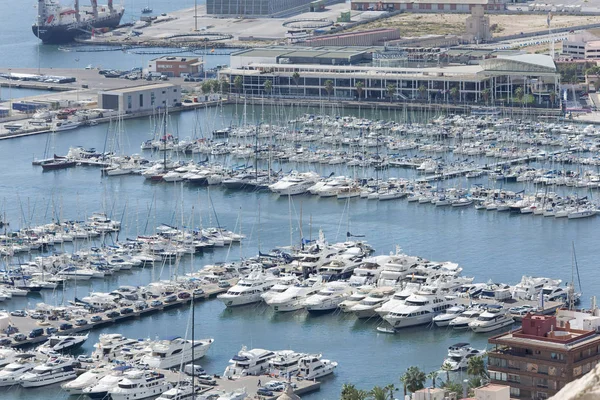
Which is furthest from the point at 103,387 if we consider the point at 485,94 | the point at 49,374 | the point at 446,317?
the point at 485,94

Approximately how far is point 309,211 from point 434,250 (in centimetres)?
657

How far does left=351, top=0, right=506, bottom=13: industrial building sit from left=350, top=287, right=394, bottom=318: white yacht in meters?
59.9

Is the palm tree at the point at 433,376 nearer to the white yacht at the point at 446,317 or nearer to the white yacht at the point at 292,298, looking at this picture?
the white yacht at the point at 446,317

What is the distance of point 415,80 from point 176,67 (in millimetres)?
14018

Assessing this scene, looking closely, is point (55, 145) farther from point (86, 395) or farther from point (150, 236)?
point (86, 395)

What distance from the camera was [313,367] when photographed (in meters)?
34.4

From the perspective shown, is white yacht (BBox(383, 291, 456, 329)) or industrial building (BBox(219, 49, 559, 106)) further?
industrial building (BBox(219, 49, 559, 106))

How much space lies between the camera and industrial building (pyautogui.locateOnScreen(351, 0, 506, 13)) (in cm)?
9869

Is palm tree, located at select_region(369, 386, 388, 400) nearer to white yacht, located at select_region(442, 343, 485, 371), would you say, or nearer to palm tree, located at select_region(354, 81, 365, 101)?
white yacht, located at select_region(442, 343, 485, 371)

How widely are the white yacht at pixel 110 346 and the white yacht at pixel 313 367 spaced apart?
406 centimetres

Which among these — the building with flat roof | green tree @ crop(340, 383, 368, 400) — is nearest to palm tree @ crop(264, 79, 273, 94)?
green tree @ crop(340, 383, 368, 400)

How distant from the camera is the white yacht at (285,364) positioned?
34531 mm

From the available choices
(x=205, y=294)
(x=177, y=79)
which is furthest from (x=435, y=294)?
(x=177, y=79)

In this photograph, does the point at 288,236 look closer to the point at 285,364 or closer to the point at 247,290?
the point at 247,290
